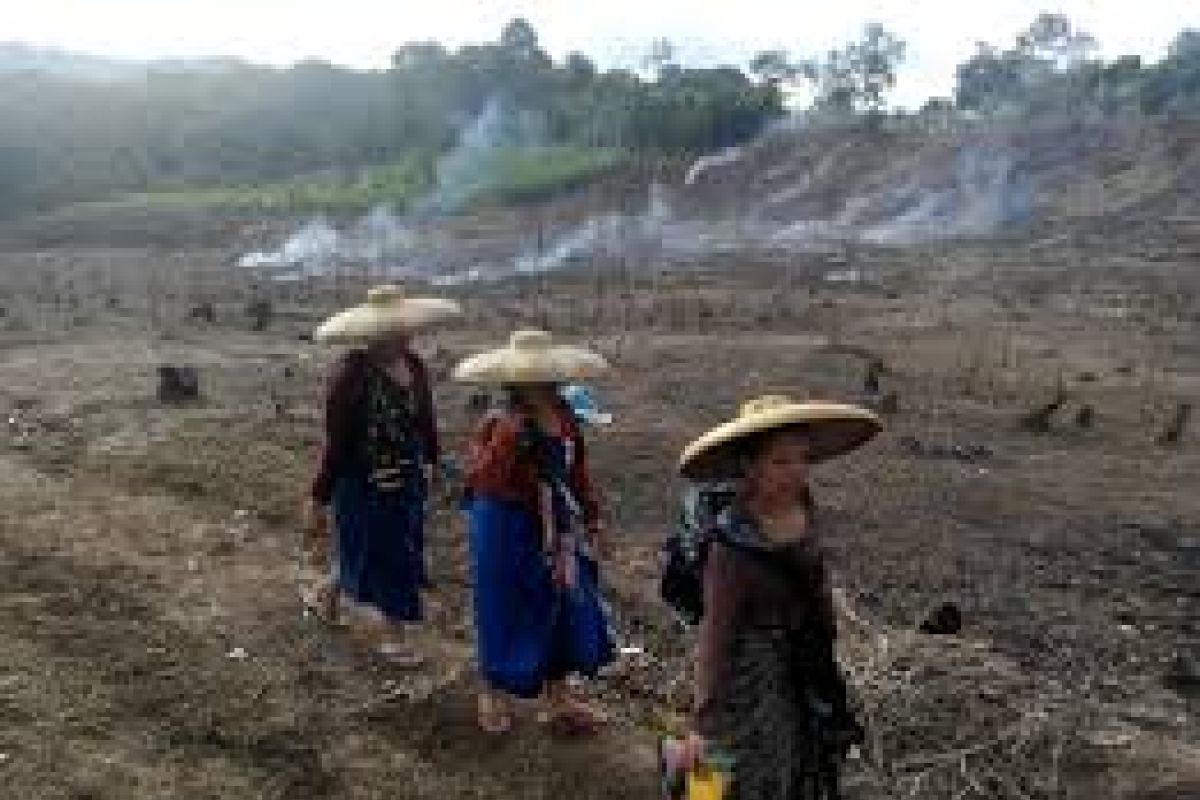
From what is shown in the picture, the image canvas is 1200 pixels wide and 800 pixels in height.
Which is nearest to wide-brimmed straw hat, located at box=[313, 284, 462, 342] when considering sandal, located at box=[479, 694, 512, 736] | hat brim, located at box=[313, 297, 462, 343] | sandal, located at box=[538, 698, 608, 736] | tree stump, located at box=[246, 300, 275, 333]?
hat brim, located at box=[313, 297, 462, 343]

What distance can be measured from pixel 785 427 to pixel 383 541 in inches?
112

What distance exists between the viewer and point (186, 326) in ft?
60.7

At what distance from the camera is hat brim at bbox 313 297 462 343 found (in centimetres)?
634

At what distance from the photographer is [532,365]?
563 centimetres

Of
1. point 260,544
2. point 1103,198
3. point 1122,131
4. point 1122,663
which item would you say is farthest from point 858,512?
point 1122,131

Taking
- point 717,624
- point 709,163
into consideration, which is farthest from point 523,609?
point 709,163

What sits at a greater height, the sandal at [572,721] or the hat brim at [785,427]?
the hat brim at [785,427]

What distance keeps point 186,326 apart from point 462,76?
137 feet

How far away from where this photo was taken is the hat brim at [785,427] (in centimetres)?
403

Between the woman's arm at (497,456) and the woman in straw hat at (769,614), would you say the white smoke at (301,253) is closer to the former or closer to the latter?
the woman's arm at (497,456)

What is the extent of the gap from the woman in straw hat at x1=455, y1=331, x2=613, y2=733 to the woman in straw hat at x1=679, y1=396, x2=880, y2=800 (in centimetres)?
150

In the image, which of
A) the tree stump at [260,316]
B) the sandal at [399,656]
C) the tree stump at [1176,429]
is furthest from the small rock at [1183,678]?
the tree stump at [260,316]

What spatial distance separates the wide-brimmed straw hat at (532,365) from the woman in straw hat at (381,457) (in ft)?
2.36

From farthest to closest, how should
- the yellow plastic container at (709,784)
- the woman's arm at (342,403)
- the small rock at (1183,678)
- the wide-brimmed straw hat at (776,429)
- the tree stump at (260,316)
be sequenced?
the tree stump at (260,316)
the small rock at (1183,678)
the woman's arm at (342,403)
the yellow plastic container at (709,784)
the wide-brimmed straw hat at (776,429)
